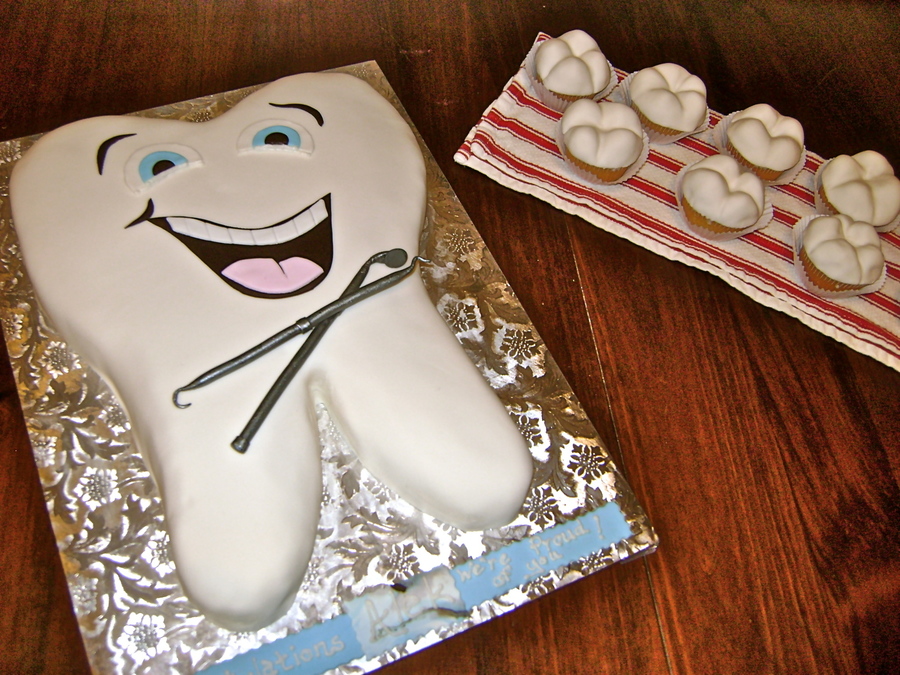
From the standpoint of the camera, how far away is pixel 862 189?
34.6 inches

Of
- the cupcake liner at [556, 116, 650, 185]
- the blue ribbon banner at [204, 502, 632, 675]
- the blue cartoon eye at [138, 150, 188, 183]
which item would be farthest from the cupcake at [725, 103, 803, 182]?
the blue cartoon eye at [138, 150, 188, 183]

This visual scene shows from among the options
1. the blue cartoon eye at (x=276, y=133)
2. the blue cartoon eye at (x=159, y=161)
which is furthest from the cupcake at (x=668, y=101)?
the blue cartoon eye at (x=159, y=161)

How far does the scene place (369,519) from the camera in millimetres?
663

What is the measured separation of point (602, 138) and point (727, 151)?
0.67 feet

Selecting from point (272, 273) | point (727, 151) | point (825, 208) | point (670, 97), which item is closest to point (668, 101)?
point (670, 97)

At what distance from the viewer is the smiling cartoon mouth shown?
0.67 m

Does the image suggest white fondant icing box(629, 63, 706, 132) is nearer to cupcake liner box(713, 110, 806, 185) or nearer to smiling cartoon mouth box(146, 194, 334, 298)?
cupcake liner box(713, 110, 806, 185)

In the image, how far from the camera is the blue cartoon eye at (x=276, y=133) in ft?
2.44

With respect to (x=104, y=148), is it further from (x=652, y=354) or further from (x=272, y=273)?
(x=652, y=354)

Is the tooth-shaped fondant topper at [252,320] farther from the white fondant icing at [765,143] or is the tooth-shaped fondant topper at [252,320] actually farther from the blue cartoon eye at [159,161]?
the white fondant icing at [765,143]

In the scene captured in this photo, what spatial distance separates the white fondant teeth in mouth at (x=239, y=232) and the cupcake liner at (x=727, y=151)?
60 centimetres

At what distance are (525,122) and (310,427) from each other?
0.56 m

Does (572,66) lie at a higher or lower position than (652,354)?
higher

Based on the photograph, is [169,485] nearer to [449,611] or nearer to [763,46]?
[449,611]
